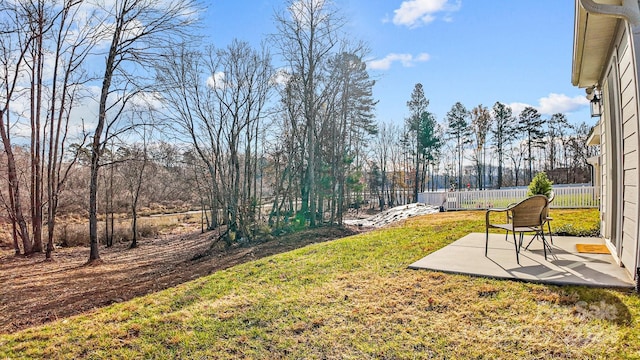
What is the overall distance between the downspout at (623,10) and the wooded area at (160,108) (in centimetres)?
564

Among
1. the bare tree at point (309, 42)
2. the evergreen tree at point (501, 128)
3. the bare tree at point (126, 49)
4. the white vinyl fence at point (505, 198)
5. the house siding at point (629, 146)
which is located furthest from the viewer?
the evergreen tree at point (501, 128)

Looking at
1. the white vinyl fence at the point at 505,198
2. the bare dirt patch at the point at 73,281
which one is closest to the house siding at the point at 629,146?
the bare dirt patch at the point at 73,281

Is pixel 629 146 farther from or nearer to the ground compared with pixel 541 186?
farther from the ground

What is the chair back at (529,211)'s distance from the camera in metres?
3.60

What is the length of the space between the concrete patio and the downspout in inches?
78.2

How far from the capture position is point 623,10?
2.39 m

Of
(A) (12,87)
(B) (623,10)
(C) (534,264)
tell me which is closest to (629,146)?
(B) (623,10)

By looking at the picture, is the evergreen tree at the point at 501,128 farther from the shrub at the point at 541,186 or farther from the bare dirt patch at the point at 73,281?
the bare dirt patch at the point at 73,281

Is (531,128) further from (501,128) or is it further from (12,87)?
(12,87)

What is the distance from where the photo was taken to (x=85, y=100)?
962cm

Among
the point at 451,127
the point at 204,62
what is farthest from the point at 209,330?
the point at 451,127

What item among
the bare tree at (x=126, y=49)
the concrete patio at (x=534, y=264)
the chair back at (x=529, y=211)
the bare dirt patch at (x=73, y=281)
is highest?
the bare tree at (x=126, y=49)

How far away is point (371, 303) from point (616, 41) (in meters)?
3.40

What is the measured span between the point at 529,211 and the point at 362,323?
2383 mm
